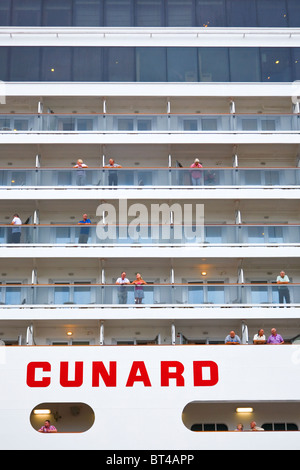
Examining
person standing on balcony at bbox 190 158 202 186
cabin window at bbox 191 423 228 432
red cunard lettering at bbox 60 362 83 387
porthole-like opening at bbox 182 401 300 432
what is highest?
person standing on balcony at bbox 190 158 202 186

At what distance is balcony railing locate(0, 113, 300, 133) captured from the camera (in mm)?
20156

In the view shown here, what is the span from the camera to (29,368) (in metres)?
15.9

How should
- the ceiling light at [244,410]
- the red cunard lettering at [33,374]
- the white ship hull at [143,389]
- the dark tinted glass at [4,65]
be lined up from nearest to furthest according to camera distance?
1. the white ship hull at [143,389]
2. the red cunard lettering at [33,374]
3. the ceiling light at [244,410]
4. the dark tinted glass at [4,65]

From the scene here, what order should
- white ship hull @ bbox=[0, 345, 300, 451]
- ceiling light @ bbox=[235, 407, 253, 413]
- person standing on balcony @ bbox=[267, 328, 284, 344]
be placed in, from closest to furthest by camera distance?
1. white ship hull @ bbox=[0, 345, 300, 451]
2. person standing on balcony @ bbox=[267, 328, 284, 344]
3. ceiling light @ bbox=[235, 407, 253, 413]

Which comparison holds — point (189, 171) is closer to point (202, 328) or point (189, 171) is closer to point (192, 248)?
point (192, 248)

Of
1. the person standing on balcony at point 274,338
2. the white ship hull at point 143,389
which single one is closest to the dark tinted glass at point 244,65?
the person standing on balcony at point 274,338

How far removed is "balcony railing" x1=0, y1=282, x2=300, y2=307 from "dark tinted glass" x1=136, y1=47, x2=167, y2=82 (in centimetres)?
648

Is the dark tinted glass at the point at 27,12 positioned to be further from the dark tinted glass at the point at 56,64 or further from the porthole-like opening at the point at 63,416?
the porthole-like opening at the point at 63,416

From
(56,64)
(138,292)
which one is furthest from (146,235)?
(56,64)

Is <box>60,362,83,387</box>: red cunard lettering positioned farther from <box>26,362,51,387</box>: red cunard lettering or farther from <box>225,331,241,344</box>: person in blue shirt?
<box>225,331,241,344</box>: person in blue shirt

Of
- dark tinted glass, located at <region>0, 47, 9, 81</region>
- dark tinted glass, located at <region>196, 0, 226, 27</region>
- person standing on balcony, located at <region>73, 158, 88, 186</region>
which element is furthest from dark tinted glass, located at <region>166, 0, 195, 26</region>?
person standing on balcony, located at <region>73, 158, 88, 186</region>

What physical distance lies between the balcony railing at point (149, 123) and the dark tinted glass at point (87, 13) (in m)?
3.05

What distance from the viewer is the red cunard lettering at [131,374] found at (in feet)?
52.0

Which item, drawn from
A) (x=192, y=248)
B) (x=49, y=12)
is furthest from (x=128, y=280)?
(x=49, y=12)
